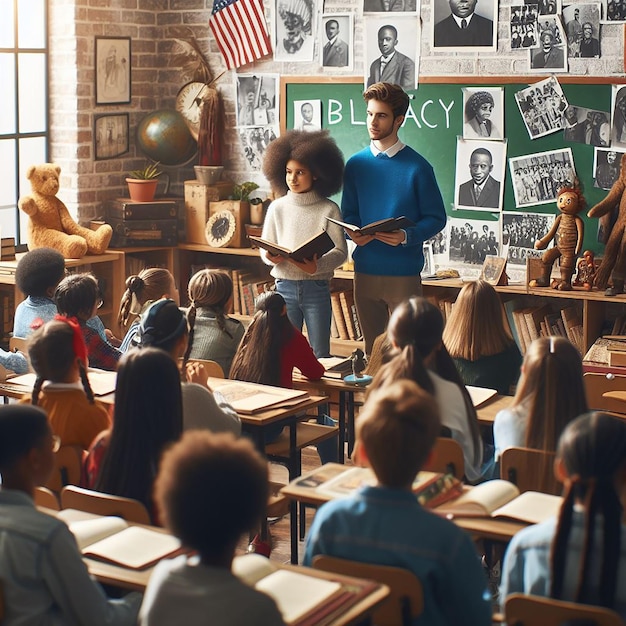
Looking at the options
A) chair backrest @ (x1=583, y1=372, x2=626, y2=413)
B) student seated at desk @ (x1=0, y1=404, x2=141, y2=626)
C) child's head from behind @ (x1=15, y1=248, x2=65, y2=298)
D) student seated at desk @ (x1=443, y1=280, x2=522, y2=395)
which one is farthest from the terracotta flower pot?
student seated at desk @ (x1=0, y1=404, x2=141, y2=626)

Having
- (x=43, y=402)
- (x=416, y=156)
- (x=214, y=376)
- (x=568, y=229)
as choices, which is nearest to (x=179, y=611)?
(x=43, y=402)

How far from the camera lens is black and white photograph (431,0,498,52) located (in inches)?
259

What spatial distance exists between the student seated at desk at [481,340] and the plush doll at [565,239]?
1.80 meters

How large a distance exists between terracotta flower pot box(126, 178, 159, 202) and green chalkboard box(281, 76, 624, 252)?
93cm

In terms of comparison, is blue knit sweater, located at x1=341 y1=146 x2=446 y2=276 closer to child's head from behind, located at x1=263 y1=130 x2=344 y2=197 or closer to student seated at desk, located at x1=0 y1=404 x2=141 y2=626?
child's head from behind, located at x1=263 y1=130 x2=344 y2=197

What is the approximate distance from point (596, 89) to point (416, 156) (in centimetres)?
139

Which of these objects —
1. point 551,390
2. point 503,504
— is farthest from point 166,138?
point 503,504

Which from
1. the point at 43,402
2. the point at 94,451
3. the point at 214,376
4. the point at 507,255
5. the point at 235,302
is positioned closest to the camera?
the point at 94,451

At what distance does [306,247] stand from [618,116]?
200cm

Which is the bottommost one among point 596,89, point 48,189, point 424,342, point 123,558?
point 123,558

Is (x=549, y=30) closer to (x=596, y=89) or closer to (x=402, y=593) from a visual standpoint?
(x=596, y=89)

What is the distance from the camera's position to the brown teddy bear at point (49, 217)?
6.86 m

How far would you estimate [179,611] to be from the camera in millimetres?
2055

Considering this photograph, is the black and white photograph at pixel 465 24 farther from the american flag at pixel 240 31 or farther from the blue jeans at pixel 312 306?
the blue jeans at pixel 312 306
